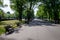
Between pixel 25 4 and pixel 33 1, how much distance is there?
5378mm

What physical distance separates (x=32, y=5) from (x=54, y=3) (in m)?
10.6

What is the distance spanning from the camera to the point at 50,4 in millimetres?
67062

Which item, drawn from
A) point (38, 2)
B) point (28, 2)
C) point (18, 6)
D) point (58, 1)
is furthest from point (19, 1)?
point (58, 1)

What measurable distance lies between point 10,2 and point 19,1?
9.91 m

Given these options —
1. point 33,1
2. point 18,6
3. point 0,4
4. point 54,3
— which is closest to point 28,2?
point 33,1

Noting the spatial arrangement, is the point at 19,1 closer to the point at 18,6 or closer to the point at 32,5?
the point at 18,6

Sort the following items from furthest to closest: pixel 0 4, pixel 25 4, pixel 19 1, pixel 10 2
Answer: pixel 10 2, pixel 25 4, pixel 19 1, pixel 0 4

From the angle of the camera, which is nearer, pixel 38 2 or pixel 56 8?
pixel 56 8

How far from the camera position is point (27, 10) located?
62.2 metres

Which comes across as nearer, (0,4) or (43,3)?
(0,4)

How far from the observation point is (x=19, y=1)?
59.3 metres

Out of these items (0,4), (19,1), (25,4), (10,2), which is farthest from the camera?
(10,2)

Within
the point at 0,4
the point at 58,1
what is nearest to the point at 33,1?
the point at 58,1

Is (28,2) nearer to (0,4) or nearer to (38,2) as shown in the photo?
(38,2)
